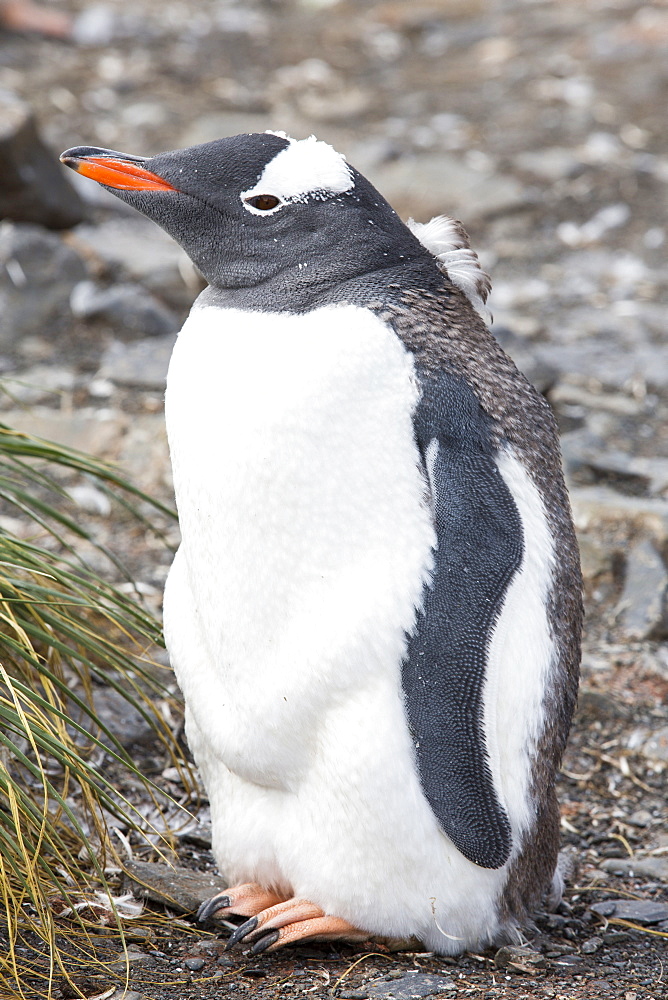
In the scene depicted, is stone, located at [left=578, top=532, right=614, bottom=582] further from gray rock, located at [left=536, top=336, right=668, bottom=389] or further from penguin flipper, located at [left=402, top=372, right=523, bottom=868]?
penguin flipper, located at [left=402, top=372, right=523, bottom=868]

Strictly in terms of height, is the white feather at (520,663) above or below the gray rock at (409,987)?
above

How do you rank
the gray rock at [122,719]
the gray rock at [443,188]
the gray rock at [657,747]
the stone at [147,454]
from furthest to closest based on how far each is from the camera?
the gray rock at [443,188], the stone at [147,454], the gray rock at [657,747], the gray rock at [122,719]

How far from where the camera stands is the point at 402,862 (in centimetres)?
205

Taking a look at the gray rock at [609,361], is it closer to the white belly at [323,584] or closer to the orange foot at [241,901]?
the white belly at [323,584]

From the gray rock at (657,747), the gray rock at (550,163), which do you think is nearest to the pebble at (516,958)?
the gray rock at (657,747)

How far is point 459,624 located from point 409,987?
61 centimetres

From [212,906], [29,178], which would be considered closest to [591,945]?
[212,906]

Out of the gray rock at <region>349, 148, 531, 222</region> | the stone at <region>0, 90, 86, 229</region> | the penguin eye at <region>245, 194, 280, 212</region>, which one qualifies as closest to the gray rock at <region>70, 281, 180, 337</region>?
the stone at <region>0, 90, 86, 229</region>

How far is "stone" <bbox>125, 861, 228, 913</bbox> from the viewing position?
2.25 m

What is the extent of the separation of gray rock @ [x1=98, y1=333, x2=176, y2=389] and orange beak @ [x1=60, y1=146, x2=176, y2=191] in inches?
92.1

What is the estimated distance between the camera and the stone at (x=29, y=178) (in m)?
5.10

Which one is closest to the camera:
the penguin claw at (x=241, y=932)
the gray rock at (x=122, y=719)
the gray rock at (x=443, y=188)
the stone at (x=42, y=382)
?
the penguin claw at (x=241, y=932)

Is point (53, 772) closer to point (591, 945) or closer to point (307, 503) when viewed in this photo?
point (307, 503)

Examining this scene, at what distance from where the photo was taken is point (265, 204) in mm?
2100
